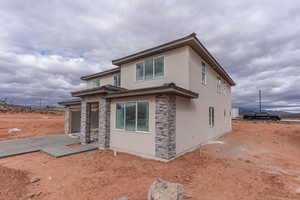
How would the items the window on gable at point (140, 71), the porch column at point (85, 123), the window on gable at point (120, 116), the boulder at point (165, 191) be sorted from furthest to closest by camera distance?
the porch column at point (85, 123), the window on gable at point (140, 71), the window on gable at point (120, 116), the boulder at point (165, 191)

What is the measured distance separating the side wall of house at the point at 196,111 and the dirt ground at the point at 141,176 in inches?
39.1

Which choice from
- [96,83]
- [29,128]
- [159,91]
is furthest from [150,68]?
[29,128]

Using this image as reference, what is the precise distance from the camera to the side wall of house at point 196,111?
715 cm

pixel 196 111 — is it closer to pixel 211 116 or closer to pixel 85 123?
pixel 211 116

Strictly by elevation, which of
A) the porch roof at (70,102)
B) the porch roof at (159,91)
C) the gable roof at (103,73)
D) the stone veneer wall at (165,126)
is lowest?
the stone veneer wall at (165,126)

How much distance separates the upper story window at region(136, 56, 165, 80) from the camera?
328 inches

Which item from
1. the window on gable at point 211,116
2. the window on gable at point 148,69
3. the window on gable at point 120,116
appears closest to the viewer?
the window on gable at point 120,116

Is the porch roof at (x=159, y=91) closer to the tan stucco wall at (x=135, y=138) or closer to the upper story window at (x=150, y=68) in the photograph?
the tan stucco wall at (x=135, y=138)

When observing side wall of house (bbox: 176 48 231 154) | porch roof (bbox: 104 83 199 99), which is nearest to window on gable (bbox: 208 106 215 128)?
side wall of house (bbox: 176 48 231 154)

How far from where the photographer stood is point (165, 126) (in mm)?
6320

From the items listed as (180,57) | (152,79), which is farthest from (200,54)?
(152,79)

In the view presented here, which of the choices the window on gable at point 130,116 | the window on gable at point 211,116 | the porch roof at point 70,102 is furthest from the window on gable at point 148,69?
the porch roof at point 70,102

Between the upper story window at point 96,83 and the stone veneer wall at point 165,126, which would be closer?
the stone veneer wall at point 165,126

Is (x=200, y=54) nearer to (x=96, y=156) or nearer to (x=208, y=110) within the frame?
(x=208, y=110)
